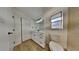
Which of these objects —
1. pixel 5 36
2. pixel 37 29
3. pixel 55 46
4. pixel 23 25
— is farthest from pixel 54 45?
pixel 5 36

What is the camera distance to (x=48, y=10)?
1356 mm

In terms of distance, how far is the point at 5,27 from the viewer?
1313 mm

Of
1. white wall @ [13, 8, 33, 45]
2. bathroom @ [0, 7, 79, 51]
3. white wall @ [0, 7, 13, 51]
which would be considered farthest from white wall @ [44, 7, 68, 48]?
white wall @ [0, 7, 13, 51]

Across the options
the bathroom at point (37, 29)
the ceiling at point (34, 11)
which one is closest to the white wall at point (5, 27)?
the bathroom at point (37, 29)

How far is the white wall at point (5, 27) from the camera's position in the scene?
1.31 meters

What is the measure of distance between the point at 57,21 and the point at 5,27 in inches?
27.1

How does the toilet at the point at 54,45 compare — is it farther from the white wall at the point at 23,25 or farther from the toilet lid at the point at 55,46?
the white wall at the point at 23,25

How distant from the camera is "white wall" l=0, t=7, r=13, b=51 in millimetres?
1312

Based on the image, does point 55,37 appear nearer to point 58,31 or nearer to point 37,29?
point 58,31

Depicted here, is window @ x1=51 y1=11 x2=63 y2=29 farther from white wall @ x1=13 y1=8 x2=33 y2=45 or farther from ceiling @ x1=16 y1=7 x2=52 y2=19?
white wall @ x1=13 y1=8 x2=33 y2=45
